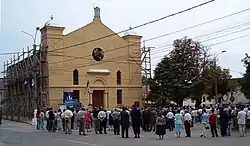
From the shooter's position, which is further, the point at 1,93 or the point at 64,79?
the point at 1,93

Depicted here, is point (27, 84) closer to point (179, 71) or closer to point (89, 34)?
point (89, 34)

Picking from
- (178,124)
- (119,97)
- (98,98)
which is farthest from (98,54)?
(178,124)

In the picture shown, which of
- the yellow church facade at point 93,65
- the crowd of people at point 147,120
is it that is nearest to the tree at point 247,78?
the crowd of people at point 147,120

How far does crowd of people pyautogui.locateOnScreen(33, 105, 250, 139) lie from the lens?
78.0ft

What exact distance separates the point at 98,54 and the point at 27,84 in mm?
9986

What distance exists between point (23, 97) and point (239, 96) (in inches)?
1723

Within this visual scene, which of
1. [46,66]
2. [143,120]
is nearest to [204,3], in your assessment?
[143,120]

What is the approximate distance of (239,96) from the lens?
8331 centimetres

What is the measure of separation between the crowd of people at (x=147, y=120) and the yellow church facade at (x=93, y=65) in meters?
16.5

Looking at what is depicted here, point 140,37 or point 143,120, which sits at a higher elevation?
point 140,37

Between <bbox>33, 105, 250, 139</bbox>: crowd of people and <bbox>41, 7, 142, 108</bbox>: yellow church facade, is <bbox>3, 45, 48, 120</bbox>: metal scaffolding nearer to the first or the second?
<bbox>41, 7, 142, 108</bbox>: yellow church facade

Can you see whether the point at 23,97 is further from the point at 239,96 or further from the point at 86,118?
the point at 239,96

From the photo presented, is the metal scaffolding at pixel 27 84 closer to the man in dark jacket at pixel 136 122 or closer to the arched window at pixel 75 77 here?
the arched window at pixel 75 77

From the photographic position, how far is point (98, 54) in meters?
55.1
